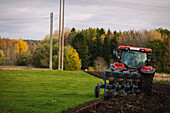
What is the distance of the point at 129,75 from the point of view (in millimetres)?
12570

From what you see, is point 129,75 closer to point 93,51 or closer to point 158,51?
point 158,51

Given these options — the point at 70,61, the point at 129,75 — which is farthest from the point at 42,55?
the point at 129,75

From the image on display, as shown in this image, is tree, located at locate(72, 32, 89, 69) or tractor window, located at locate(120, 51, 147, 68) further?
tree, located at locate(72, 32, 89, 69)

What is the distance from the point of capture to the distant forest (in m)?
58.8

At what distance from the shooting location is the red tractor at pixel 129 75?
1233 cm

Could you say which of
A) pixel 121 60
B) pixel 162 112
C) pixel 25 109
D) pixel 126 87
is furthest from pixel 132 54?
pixel 25 109

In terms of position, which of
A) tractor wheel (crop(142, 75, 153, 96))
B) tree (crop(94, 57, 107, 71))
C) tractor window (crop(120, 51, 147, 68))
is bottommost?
tree (crop(94, 57, 107, 71))

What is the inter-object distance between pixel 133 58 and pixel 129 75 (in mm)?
2639

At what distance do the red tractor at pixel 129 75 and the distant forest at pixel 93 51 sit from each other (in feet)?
143

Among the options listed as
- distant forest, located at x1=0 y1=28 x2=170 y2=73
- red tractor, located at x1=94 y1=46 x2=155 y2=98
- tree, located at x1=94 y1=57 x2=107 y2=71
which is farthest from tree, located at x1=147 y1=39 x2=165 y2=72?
red tractor, located at x1=94 y1=46 x2=155 y2=98

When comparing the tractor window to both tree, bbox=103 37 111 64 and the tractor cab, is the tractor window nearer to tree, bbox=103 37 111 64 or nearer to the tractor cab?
the tractor cab

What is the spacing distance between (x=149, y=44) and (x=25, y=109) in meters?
51.4

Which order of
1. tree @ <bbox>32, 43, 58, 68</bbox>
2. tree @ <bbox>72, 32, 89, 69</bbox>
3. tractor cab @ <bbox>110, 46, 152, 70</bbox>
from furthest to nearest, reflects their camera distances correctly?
tree @ <bbox>72, 32, 89, 69</bbox> → tree @ <bbox>32, 43, 58, 68</bbox> → tractor cab @ <bbox>110, 46, 152, 70</bbox>

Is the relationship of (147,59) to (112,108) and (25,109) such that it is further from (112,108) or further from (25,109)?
(25,109)
